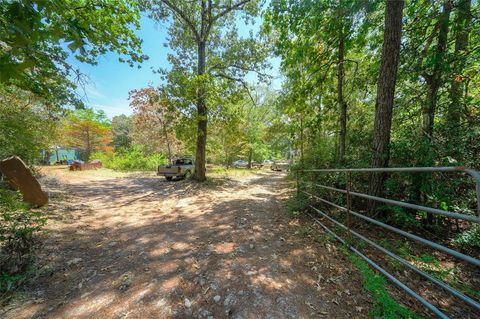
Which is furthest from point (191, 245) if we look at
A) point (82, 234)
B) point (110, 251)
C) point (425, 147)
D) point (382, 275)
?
point (425, 147)

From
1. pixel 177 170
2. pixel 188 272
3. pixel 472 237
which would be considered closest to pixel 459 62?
pixel 472 237

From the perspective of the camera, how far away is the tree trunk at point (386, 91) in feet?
12.1

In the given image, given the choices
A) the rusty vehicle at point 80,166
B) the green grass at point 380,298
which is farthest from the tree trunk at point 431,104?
the rusty vehicle at point 80,166

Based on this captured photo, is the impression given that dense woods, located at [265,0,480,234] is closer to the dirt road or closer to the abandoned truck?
the dirt road

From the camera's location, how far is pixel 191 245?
3605 mm

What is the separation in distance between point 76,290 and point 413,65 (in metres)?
7.23

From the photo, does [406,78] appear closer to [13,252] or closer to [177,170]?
[13,252]

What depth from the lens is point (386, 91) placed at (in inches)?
151

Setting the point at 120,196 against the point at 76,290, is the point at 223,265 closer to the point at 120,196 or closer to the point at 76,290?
the point at 76,290

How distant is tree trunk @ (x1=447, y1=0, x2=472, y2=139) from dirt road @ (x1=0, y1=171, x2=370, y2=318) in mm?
3352

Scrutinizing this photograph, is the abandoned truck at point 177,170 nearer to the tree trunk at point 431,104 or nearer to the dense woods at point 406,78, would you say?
the dense woods at point 406,78

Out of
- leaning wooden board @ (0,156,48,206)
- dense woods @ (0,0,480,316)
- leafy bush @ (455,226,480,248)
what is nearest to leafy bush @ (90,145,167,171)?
dense woods @ (0,0,480,316)

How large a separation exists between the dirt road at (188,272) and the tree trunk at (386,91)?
5.67 feet

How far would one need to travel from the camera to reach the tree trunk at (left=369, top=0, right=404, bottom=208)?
3699mm
